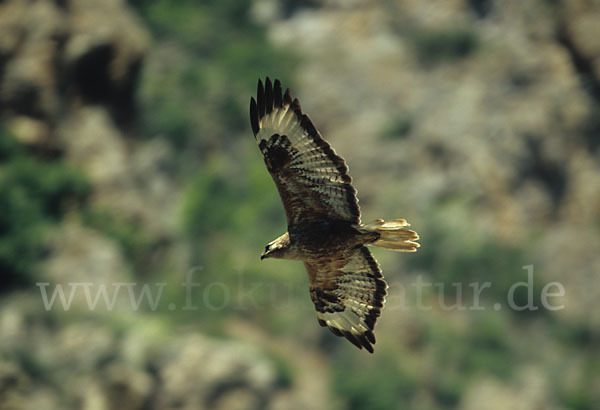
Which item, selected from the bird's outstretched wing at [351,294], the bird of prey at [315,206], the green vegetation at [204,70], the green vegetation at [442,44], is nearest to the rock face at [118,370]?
the bird's outstretched wing at [351,294]

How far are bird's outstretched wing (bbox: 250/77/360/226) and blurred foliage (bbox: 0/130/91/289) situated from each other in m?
11.7

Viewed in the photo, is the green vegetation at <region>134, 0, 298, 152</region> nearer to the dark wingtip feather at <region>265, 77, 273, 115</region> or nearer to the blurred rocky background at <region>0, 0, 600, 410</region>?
the blurred rocky background at <region>0, 0, 600, 410</region>

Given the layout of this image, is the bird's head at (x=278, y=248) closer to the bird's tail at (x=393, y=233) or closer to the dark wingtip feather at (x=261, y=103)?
the bird's tail at (x=393, y=233)

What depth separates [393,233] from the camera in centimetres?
633

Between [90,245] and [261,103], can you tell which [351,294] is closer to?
[261,103]

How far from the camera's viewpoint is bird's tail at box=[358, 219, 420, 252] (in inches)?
247

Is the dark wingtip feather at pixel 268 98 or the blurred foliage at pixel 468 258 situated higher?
the dark wingtip feather at pixel 268 98

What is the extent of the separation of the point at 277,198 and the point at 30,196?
860 cm

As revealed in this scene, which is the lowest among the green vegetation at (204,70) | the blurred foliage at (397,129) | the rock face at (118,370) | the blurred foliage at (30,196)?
the rock face at (118,370)

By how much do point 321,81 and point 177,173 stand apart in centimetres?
671

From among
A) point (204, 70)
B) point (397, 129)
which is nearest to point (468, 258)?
point (397, 129)

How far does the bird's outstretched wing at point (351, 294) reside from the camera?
688 cm

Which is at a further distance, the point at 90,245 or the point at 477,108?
the point at 477,108

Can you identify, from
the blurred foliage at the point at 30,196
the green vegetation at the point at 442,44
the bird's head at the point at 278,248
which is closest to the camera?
the bird's head at the point at 278,248
